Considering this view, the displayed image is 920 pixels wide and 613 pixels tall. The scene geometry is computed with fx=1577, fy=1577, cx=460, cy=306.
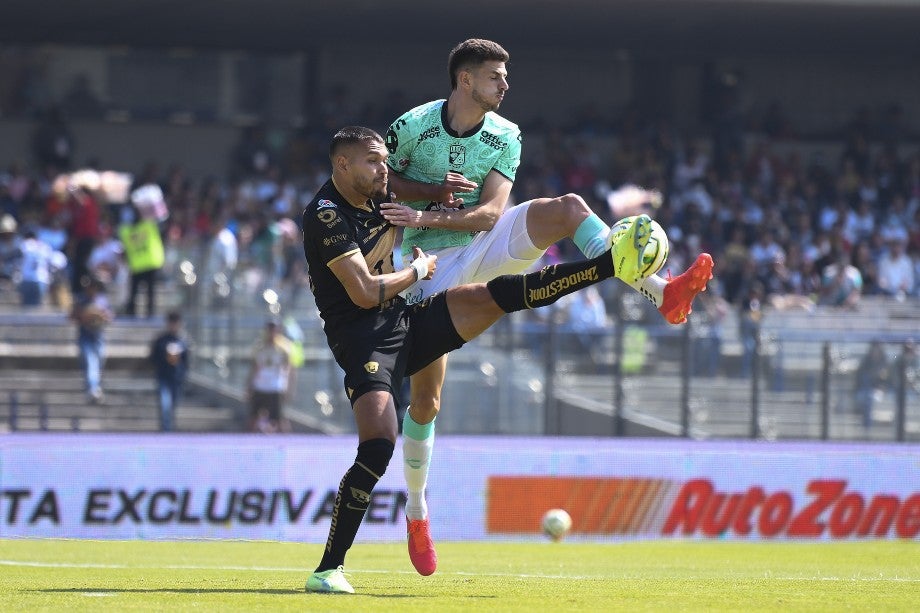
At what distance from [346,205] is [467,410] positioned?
371 inches

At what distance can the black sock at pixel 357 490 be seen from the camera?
7.69 m

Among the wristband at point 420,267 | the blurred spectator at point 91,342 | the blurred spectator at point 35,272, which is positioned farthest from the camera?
the blurred spectator at point 35,272

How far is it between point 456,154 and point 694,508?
6677 mm

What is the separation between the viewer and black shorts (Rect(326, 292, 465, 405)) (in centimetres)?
789

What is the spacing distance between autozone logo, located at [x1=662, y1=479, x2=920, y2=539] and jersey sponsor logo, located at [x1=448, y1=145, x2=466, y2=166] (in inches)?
256

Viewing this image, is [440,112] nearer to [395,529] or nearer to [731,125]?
[395,529]

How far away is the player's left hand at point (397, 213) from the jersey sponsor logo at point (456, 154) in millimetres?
623

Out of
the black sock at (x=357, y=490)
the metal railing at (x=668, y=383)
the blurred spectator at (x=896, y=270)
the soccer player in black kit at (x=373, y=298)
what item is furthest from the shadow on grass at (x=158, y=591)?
the blurred spectator at (x=896, y=270)

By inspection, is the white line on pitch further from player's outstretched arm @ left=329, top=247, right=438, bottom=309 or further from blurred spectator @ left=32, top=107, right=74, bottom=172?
blurred spectator @ left=32, top=107, right=74, bottom=172

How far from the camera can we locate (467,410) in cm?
1731

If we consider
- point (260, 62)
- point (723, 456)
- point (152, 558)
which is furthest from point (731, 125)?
point (152, 558)

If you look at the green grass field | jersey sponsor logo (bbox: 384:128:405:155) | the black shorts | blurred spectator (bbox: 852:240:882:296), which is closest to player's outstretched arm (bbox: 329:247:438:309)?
the black shorts

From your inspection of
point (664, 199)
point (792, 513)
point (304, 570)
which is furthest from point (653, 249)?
point (664, 199)

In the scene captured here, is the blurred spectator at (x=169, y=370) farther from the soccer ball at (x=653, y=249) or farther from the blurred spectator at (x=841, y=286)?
the soccer ball at (x=653, y=249)
